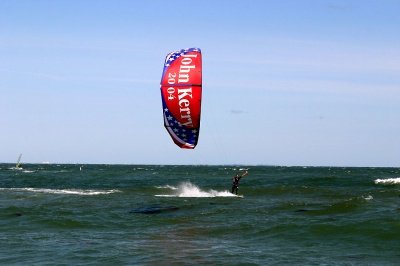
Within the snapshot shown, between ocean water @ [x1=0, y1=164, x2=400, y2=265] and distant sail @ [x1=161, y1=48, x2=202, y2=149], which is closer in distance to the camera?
ocean water @ [x1=0, y1=164, x2=400, y2=265]

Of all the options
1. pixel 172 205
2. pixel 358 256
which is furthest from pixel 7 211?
pixel 358 256

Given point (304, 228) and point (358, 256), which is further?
point (304, 228)

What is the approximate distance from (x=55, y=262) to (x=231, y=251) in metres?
5.11

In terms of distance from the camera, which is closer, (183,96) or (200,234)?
(183,96)

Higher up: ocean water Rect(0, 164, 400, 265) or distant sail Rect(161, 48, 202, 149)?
distant sail Rect(161, 48, 202, 149)

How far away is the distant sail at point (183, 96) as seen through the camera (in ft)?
61.5

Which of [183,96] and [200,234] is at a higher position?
[183,96]

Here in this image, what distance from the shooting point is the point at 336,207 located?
30.1 meters

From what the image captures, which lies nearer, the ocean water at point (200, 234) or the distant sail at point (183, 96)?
the ocean water at point (200, 234)

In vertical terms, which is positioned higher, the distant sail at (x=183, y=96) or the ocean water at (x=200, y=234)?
Result: the distant sail at (x=183, y=96)

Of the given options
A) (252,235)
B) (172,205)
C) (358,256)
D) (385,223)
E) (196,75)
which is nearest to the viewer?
(358,256)

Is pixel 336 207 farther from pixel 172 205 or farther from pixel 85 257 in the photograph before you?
pixel 85 257

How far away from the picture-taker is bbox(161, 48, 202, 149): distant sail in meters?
18.7

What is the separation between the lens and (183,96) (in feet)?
61.6
